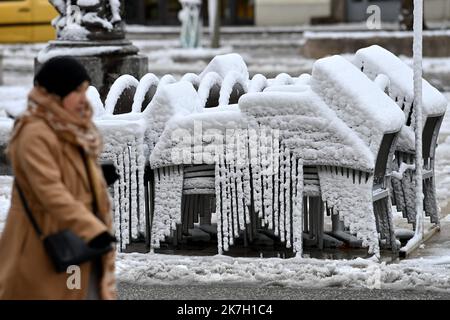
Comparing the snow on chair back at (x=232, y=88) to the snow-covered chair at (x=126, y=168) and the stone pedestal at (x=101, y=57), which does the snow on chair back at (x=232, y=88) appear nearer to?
the snow-covered chair at (x=126, y=168)

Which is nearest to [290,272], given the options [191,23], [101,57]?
[101,57]

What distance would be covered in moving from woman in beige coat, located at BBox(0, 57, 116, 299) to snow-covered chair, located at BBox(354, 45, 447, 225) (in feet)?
13.4

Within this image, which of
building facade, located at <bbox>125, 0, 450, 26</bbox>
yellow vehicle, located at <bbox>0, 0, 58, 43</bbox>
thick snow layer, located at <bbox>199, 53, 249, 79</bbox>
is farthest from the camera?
building facade, located at <bbox>125, 0, 450, 26</bbox>

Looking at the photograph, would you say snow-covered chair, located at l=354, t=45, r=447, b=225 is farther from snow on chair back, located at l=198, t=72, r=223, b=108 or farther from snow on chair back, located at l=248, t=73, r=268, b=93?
snow on chair back, located at l=198, t=72, r=223, b=108

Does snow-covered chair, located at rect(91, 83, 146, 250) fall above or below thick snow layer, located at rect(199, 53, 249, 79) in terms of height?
below

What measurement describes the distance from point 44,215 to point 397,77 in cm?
456

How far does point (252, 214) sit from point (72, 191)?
146 inches

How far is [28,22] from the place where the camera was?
25.7 m

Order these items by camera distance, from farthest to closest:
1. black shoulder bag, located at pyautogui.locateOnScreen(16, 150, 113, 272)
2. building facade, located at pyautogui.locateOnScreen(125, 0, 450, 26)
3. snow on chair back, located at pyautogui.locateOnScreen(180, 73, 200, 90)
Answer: building facade, located at pyautogui.locateOnScreen(125, 0, 450, 26) → snow on chair back, located at pyautogui.locateOnScreen(180, 73, 200, 90) → black shoulder bag, located at pyautogui.locateOnScreen(16, 150, 113, 272)

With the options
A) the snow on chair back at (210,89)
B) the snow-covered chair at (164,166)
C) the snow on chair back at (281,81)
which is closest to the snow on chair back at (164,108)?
the snow-covered chair at (164,166)

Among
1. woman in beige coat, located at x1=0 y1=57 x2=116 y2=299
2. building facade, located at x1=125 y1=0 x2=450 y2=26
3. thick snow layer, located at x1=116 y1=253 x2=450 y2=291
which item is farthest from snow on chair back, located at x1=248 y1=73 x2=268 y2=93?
building facade, located at x1=125 y1=0 x2=450 y2=26

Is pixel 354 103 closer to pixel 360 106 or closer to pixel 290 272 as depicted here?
pixel 360 106

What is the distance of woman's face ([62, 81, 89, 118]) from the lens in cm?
488
